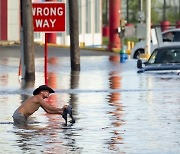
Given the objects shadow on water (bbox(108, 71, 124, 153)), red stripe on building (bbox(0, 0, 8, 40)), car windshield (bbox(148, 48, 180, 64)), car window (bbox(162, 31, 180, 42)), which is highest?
red stripe on building (bbox(0, 0, 8, 40))

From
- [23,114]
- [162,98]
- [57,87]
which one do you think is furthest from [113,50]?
[23,114]

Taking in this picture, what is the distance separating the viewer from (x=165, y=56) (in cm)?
3388

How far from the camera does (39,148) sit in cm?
1551

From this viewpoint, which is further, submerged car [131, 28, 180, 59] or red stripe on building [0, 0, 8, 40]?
red stripe on building [0, 0, 8, 40]

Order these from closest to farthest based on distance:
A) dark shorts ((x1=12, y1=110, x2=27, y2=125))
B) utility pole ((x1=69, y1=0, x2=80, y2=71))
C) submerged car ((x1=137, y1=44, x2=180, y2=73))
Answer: dark shorts ((x1=12, y1=110, x2=27, y2=125)) < submerged car ((x1=137, y1=44, x2=180, y2=73)) < utility pole ((x1=69, y1=0, x2=80, y2=71))

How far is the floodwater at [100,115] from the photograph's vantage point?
15.9 meters

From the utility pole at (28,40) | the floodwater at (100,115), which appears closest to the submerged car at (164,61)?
the floodwater at (100,115)

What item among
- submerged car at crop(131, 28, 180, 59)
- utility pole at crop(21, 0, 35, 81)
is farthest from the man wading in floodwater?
submerged car at crop(131, 28, 180, 59)

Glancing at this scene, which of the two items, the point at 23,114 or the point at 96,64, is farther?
the point at 96,64

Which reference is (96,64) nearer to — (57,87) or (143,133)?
(57,87)

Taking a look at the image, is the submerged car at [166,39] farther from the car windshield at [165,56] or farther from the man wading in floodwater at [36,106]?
the man wading in floodwater at [36,106]

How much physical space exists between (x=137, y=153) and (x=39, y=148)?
1574 mm

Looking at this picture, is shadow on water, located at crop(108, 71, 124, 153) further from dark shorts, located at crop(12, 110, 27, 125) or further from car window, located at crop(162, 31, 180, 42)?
car window, located at crop(162, 31, 180, 42)

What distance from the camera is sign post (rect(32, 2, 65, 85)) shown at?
27453mm
